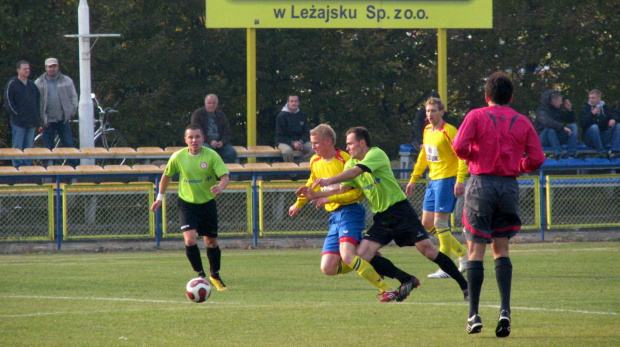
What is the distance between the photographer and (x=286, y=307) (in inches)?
360

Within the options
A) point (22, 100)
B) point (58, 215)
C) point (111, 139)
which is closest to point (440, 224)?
point (58, 215)

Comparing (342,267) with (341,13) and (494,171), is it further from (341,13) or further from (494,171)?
(341,13)

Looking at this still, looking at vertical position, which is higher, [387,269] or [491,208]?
[491,208]

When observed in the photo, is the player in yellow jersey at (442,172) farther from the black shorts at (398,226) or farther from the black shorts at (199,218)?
the black shorts at (199,218)

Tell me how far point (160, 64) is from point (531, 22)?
371 inches

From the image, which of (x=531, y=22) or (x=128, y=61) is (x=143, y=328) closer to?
(x=128, y=61)

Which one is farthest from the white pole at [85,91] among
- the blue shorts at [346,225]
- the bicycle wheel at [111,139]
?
the blue shorts at [346,225]

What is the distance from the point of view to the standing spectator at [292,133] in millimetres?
19719

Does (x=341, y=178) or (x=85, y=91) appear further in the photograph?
(x=85, y=91)

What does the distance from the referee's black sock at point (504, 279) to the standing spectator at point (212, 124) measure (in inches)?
470

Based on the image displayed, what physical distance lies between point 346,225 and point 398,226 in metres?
0.52

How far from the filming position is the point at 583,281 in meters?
11.3

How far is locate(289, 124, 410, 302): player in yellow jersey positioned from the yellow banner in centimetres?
1012

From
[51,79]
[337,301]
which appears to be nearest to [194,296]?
[337,301]
